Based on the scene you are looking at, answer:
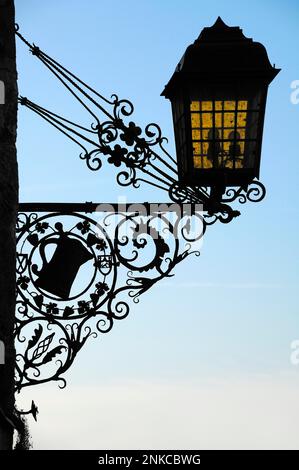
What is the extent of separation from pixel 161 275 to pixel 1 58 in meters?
1.85

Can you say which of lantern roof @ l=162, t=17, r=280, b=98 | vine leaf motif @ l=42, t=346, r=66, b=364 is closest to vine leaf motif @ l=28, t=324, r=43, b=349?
vine leaf motif @ l=42, t=346, r=66, b=364

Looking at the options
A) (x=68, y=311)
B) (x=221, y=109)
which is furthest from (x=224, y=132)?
(x=68, y=311)

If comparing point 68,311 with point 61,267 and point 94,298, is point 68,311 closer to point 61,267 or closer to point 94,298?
point 94,298

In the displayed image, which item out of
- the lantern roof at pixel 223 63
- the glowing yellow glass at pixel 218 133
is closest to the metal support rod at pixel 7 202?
the lantern roof at pixel 223 63

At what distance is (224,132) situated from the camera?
738 cm

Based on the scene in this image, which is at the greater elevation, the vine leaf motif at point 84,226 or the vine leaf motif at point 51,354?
the vine leaf motif at point 84,226

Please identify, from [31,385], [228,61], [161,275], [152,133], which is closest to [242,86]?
[228,61]

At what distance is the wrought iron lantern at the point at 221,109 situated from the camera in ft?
23.9

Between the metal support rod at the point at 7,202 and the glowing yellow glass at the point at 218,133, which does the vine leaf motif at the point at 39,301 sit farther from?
the glowing yellow glass at the point at 218,133

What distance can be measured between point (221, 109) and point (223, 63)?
32 centimetres

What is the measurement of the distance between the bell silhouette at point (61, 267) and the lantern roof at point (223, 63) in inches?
52.1

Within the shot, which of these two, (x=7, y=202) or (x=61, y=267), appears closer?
(x=7, y=202)

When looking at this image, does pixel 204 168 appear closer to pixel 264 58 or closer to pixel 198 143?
pixel 198 143

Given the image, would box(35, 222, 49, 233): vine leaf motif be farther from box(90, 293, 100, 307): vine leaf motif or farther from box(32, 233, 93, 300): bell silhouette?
box(90, 293, 100, 307): vine leaf motif
